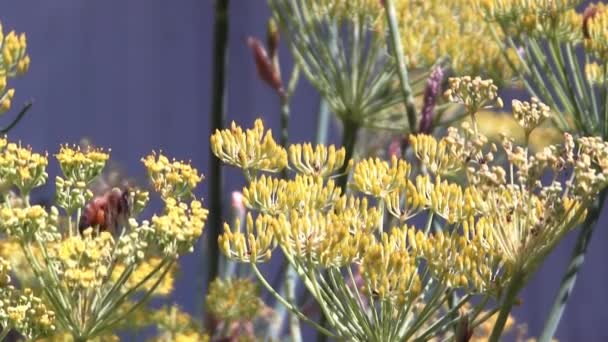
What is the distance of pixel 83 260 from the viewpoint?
1.16m

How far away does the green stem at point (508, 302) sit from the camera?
1163mm

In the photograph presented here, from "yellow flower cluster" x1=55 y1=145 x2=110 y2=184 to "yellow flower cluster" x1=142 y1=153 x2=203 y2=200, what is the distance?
43mm

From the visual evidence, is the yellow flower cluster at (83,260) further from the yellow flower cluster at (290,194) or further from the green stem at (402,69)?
the green stem at (402,69)

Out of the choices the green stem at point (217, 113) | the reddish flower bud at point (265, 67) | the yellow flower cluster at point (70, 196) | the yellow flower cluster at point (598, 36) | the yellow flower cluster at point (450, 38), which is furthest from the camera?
the reddish flower bud at point (265, 67)

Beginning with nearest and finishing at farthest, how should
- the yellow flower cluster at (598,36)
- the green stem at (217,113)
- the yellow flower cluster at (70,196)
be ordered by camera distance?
the yellow flower cluster at (70,196) → the yellow flower cluster at (598,36) → the green stem at (217,113)

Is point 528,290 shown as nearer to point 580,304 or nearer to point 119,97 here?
point 580,304

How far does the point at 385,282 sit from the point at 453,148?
5.9 inches

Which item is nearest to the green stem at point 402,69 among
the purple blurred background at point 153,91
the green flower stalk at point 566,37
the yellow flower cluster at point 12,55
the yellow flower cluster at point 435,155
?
the green flower stalk at point 566,37

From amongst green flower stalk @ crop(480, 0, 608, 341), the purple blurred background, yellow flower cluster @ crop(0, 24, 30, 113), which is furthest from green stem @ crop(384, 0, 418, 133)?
the purple blurred background

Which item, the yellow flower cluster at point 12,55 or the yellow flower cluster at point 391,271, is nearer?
→ the yellow flower cluster at point 391,271

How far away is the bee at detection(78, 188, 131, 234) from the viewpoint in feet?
4.19

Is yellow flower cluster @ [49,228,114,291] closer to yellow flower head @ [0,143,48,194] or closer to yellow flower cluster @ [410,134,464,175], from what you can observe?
yellow flower head @ [0,143,48,194]

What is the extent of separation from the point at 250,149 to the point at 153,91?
2.44 m

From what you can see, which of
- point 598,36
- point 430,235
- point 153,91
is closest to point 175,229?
point 430,235
